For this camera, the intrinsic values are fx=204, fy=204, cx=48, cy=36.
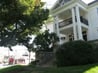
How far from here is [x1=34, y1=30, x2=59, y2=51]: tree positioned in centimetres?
2617

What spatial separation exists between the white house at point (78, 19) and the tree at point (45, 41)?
267 centimetres

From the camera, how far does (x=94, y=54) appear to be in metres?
15.9

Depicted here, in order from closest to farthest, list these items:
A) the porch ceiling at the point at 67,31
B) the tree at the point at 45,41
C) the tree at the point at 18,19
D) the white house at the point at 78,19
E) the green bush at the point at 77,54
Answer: the green bush at the point at 77,54 < the tree at the point at 18,19 < the tree at the point at 45,41 < the white house at the point at 78,19 < the porch ceiling at the point at 67,31

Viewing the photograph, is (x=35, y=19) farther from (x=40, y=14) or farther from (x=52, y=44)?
(x=52, y=44)

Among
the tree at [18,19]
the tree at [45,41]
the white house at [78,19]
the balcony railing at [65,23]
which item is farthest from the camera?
the balcony railing at [65,23]

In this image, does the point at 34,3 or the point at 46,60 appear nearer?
the point at 34,3

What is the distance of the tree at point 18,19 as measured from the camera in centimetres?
1776

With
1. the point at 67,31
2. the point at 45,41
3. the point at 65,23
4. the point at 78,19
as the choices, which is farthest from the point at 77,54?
the point at 67,31

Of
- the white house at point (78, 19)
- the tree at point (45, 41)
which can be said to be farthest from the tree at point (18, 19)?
the white house at point (78, 19)

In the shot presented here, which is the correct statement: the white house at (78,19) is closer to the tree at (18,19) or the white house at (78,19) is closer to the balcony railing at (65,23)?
the balcony railing at (65,23)

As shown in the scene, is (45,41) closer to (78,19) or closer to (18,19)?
(78,19)

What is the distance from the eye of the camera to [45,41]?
2633 centimetres

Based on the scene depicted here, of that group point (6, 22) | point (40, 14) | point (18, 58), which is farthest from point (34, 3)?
point (18, 58)

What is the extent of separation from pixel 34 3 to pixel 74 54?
24.1ft
